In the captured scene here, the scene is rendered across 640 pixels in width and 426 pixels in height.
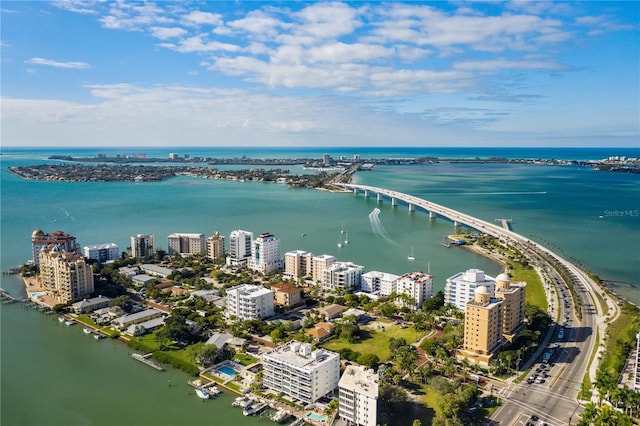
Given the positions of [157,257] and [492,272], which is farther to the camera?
[157,257]

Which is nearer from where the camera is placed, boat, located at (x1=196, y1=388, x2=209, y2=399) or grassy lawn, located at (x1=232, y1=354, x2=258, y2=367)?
boat, located at (x1=196, y1=388, x2=209, y2=399)

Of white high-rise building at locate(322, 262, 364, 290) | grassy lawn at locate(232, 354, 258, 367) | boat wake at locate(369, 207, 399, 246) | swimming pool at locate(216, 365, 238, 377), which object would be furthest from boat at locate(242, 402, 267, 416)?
boat wake at locate(369, 207, 399, 246)

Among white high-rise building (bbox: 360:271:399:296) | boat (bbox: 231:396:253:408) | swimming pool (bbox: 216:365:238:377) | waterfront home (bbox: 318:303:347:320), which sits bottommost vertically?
boat (bbox: 231:396:253:408)

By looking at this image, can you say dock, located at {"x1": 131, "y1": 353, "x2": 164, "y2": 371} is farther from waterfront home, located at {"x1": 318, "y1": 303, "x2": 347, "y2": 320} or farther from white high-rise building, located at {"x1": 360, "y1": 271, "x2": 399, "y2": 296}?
white high-rise building, located at {"x1": 360, "y1": 271, "x2": 399, "y2": 296}

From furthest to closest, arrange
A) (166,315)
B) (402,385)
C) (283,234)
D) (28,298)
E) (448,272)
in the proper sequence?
(283,234) < (448,272) < (28,298) < (166,315) < (402,385)

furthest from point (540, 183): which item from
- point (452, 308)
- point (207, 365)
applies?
point (207, 365)

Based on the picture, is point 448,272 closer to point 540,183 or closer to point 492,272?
Result: point 492,272
